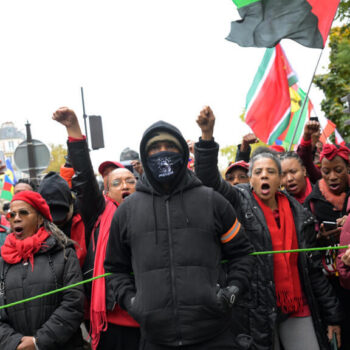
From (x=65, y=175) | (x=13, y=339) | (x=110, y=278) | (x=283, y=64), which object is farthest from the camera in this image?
(x=283, y=64)

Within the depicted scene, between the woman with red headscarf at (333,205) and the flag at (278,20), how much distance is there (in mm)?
1604

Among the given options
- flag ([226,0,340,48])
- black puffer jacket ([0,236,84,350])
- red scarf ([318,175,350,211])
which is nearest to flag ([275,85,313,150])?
flag ([226,0,340,48])

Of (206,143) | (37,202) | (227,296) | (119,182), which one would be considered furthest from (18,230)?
(227,296)

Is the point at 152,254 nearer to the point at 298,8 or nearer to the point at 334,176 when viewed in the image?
the point at 334,176

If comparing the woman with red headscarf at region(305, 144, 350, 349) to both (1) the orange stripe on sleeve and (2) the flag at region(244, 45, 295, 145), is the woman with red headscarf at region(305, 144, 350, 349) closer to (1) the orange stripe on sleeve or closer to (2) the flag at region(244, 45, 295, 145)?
(1) the orange stripe on sleeve

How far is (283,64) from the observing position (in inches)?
303

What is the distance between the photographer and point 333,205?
4879mm

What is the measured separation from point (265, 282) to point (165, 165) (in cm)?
134

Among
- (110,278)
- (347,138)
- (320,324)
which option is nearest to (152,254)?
(110,278)

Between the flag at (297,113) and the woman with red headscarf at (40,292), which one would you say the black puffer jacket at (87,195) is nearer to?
the woman with red headscarf at (40,292)

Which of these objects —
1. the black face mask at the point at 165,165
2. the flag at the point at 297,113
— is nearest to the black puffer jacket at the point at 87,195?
the black face mask at the point at 165,165

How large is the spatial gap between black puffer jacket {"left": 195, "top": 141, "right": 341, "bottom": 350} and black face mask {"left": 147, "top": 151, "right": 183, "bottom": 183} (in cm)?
35

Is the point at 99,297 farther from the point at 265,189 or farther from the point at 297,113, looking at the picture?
the point at 297,113

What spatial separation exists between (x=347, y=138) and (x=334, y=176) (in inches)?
452
